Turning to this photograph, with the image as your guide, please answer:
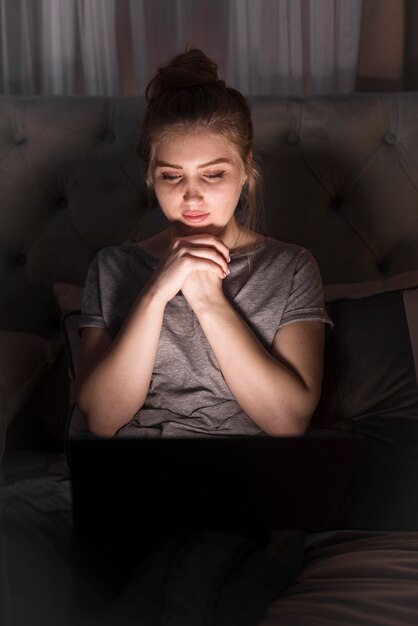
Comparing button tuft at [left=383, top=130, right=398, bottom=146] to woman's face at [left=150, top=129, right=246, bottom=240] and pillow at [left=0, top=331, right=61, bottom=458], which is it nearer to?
woman's face at [left=150, top=129, right=246, bottom=240]

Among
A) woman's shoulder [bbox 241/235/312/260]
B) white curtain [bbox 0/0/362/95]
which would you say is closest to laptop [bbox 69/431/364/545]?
woman's shoulder [bbox 241/235/312/260]

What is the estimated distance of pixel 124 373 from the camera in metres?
1.18

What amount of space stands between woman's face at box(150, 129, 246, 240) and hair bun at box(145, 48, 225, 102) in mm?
84

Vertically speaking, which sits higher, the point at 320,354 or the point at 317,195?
the point at 317,195

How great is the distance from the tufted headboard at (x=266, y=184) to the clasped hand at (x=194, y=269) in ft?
1.29

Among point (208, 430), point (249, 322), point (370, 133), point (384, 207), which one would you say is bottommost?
point (208, 430)

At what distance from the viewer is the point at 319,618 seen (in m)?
0.92

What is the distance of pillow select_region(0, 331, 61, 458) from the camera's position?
1351 mm

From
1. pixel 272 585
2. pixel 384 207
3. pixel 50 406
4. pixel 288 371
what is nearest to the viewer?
pixel 272 585

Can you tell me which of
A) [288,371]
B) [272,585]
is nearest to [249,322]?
[288,371]

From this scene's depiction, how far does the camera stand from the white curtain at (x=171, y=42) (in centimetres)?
177

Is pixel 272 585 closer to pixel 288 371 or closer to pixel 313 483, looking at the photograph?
pixel 313 483

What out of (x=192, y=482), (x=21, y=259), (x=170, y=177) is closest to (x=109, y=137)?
(x=21, y=259)

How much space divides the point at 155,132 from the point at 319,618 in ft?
2.43
